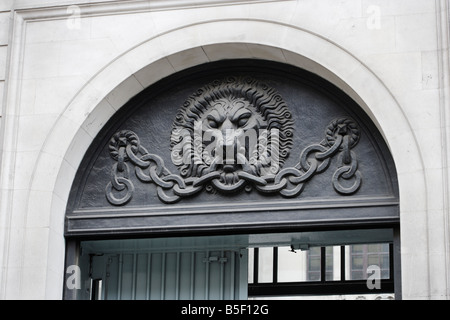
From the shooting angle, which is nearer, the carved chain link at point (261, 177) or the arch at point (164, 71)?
the arch at point (164, 71)

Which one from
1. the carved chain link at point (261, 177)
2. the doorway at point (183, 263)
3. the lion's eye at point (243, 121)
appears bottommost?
the doorway at point (183, 263)

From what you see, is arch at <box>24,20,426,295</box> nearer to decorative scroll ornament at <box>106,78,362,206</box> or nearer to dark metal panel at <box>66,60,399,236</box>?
dark metal panel at <box>66,60,399,236</box>

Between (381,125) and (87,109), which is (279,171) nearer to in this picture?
(381,125)

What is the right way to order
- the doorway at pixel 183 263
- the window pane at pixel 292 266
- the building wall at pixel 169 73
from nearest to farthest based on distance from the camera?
1. the building wall at pixel 169 73
2. the doorway at pixel 183 263
3. the window pane at pixel 292 266

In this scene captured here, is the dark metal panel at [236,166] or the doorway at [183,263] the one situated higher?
the dark metal panel at [236,166]

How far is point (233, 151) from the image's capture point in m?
13.1

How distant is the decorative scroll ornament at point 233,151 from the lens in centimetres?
1289

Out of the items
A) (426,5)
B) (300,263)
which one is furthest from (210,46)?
(300,263)

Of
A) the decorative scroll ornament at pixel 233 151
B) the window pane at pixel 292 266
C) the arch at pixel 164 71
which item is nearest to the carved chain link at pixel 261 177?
the decorative scroll ornament at pixel 233 151

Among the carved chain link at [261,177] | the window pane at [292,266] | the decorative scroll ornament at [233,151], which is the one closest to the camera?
the carved chain link at [261,177]

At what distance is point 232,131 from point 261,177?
2.57 feet

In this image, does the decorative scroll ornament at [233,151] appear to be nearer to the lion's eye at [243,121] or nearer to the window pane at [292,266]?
the lion's eye at [243,121]

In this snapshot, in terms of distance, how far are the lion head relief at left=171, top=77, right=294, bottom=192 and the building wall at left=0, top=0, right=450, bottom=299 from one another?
521 mm

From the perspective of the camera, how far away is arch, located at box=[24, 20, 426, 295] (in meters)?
12.7
